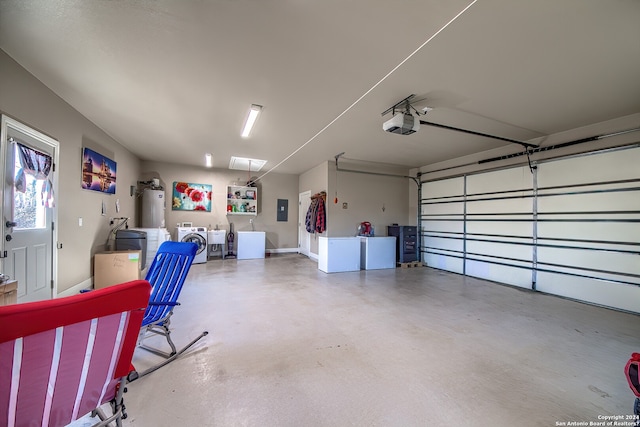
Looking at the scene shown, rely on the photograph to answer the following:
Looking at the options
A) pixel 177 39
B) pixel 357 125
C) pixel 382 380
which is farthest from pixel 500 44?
pixel 382 380

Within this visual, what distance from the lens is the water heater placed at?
6623 millimetres

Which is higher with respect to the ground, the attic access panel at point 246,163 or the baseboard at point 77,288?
the attic access panel at point 246,163

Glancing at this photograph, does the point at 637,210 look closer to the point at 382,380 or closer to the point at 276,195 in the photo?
the point at 382,380

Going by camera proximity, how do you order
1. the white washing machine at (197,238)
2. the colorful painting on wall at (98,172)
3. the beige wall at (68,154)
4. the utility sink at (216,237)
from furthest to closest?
the utility sink at (216,237)
the white washing machine at (197,238)
the colorful painting on wall at (98,172)
the beige wall at (68,154)

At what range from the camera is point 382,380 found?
203 centimetres

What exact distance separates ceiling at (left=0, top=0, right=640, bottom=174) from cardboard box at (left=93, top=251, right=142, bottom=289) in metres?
2.39

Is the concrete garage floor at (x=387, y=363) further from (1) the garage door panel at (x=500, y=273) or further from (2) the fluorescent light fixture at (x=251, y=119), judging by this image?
(2) the fluorescent light fixture at (x=251, y=119)

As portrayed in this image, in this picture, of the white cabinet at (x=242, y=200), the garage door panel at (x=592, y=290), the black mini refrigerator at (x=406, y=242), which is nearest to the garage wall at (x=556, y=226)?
the garage door panel at (x=592, y=290)

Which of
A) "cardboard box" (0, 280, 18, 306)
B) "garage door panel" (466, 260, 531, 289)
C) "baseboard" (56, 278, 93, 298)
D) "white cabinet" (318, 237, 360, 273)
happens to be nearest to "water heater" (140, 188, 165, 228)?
"baseboard" (56, 278, 93, 298)

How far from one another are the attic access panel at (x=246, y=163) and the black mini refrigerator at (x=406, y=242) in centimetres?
438

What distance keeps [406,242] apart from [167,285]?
234 inches

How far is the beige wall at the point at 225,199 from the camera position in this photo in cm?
758

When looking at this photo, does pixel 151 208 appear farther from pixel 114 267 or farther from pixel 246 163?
pixel 246 163

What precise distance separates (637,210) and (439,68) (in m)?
3.92
